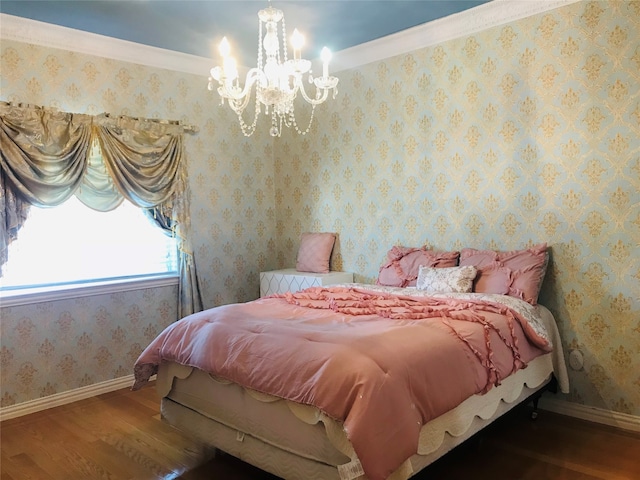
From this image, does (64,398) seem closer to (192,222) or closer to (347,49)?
(192,222)

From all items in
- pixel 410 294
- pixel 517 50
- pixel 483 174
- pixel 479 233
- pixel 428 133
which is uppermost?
pixel 517 50

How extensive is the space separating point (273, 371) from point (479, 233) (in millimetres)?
2056

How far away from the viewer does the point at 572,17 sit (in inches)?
119

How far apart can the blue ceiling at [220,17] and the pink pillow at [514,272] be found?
1723 mm

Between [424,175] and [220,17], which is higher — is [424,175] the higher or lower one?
the lower one

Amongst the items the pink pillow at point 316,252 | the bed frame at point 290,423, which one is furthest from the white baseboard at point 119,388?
the pink pillow at point 316,252

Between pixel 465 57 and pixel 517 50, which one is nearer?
pixel 517 50

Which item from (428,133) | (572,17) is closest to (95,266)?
(428,133)

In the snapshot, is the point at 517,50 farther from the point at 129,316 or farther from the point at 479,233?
the point at 129,316

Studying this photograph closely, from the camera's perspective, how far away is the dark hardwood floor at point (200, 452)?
2.45 meters

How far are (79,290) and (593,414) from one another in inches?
143

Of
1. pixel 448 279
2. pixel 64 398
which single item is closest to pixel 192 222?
pixel 64 398

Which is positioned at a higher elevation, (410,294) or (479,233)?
(479,233)

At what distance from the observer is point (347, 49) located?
4.20 m
